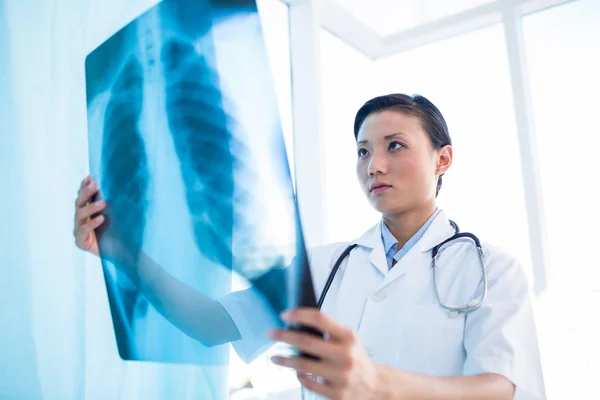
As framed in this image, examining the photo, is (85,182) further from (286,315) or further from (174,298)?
(286,315)

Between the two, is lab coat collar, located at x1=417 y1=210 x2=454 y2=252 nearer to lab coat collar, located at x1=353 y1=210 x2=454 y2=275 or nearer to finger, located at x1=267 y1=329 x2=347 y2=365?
lab coat collar, located at x1=353 y1=210 x2=454 y2=275

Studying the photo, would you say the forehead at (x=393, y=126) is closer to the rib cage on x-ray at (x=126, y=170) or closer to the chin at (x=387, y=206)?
the chin at (x=387, y=206)

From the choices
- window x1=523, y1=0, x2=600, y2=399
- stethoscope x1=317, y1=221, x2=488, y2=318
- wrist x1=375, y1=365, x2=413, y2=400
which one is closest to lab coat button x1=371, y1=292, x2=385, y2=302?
stethoscope x1=317, y1=221, x2=488, y2=318

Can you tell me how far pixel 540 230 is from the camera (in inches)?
78.9

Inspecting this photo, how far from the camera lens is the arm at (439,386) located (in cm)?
51

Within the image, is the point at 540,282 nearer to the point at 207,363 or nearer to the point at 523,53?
the point at 523,53

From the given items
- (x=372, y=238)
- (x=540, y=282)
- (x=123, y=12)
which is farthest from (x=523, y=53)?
(x=123, y=12)

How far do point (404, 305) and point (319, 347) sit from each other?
56cm

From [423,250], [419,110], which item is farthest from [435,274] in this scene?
[419,110]

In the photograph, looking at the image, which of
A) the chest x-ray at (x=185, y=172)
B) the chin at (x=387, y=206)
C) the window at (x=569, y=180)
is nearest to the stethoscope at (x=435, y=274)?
the chin at (x=387, y=206)

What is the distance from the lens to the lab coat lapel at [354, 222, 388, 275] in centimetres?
105

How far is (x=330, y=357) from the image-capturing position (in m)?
0.44

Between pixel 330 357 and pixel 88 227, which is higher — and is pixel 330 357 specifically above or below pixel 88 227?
below

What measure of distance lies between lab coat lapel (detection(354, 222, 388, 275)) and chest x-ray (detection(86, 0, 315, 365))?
0.47 metres
